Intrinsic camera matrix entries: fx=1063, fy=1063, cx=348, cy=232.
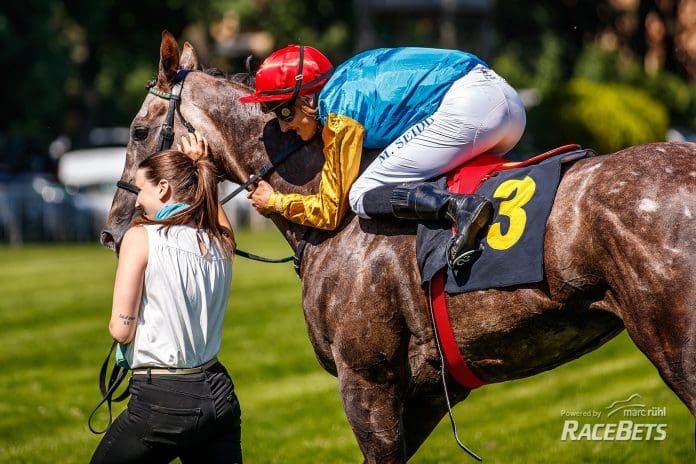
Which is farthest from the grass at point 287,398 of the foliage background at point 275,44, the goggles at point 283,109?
the foliage background at point 275,44

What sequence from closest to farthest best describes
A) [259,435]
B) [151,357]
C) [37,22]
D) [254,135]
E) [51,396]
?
[151,357] → [254,135] → [259,435] → [51,396] → [37,22]

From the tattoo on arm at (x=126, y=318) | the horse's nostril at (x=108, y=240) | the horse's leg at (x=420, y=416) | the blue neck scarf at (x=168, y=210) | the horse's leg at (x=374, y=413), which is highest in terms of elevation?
the blue neck scarf at (x=168, y=210)

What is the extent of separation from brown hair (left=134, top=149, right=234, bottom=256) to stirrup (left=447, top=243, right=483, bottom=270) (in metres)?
0.85

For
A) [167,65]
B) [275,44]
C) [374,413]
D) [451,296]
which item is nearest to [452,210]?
[451,296]

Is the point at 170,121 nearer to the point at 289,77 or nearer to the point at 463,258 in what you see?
the point at 289,77

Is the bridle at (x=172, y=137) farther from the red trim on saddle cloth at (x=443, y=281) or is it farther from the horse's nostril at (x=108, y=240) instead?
the red trim on saddle cloth at (x=443, y=281)

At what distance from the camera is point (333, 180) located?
4.37 meters

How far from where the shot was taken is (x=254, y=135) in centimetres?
482

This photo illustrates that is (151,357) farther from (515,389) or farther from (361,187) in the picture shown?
(515,389)

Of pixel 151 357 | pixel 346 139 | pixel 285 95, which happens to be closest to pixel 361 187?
pixel 346 139

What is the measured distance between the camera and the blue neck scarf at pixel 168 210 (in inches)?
157

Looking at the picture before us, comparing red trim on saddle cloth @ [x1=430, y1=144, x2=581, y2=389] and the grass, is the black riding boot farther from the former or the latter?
the grass

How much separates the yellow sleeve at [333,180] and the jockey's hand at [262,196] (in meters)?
0.13

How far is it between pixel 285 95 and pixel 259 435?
11.1ft
